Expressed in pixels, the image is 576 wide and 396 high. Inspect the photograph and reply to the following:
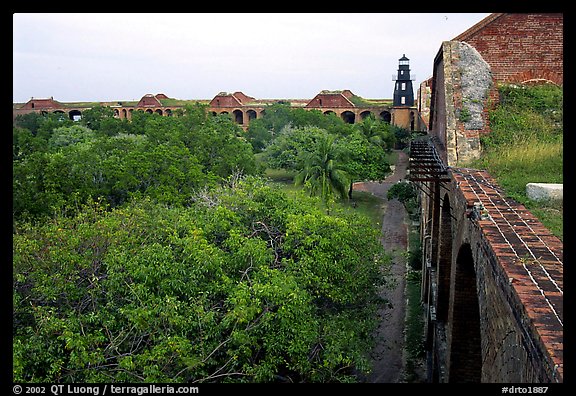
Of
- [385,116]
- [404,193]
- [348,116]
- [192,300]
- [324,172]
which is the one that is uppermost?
[348,116]

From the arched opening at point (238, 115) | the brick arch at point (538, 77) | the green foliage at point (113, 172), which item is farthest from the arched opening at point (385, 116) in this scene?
the brick arch at point (538, 77)

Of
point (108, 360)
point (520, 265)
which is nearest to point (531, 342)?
point (520, 265)

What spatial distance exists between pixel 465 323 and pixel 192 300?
3.62 metres

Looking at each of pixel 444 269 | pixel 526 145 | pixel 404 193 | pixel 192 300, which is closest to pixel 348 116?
pixel 404 193

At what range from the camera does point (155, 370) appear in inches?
204

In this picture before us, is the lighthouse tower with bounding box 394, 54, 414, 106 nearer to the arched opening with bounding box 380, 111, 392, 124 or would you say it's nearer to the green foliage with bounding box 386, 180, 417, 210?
the arched opening with bounding box 380, 111, 392, 124

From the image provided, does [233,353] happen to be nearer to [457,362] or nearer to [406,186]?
[457,362]

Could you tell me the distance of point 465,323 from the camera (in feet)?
21.3

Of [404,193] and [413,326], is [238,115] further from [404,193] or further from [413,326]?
[413,326]

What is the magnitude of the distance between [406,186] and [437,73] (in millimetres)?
9390

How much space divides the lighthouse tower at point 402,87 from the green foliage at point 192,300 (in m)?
32.5

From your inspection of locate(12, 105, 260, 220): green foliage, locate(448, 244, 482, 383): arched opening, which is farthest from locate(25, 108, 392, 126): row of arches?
locate(448, 244, 482, 383): arched opening

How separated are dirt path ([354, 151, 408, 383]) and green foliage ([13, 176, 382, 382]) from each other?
1.65m

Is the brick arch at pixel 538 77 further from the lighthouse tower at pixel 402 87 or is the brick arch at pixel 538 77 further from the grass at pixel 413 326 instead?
the lighthouse tower at pixel 402 87
